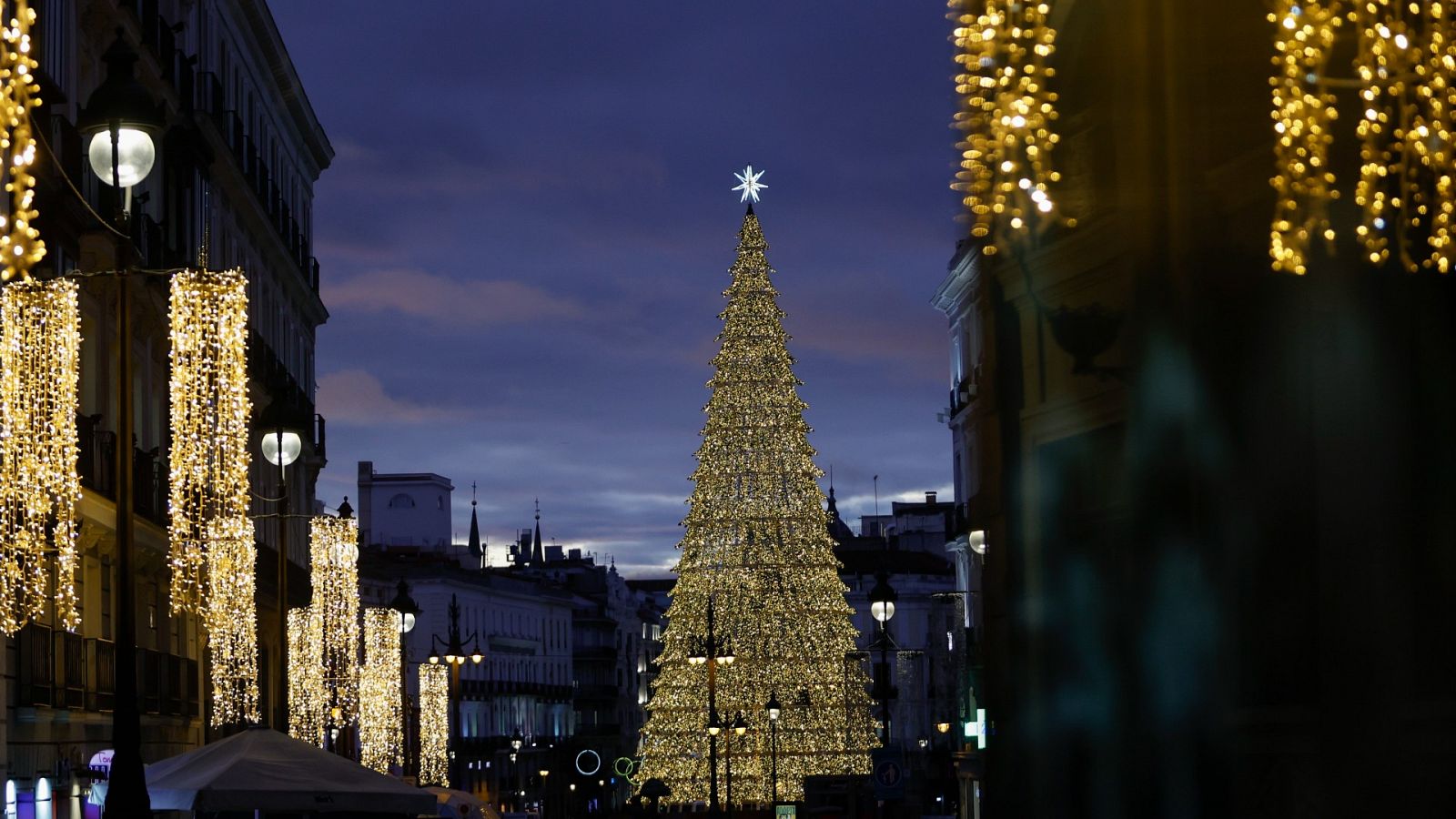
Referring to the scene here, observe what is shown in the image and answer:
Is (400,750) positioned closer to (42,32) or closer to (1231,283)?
(42,32)

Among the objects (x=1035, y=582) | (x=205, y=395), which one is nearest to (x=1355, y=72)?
(x=1035, y=582)

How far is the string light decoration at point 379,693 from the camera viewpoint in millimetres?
43375

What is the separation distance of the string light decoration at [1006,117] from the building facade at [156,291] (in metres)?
8.31

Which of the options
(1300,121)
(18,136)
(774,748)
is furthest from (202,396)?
(774,748)

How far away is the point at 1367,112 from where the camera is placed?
8.09 meters

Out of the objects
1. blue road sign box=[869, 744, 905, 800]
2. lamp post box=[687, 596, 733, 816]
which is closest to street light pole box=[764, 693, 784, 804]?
lamp post box=[687, 596, 733, 816]

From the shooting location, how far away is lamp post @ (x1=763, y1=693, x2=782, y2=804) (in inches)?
2303

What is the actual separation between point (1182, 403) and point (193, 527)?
28.0m

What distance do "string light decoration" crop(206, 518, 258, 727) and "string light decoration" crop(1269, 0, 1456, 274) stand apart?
23761mm

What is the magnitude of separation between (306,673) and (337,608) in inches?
54.1

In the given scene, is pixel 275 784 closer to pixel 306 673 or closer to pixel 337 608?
pixel 337 608

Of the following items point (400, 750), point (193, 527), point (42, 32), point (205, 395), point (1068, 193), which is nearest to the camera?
point (1068, 193)

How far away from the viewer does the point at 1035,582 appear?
9.54 meters

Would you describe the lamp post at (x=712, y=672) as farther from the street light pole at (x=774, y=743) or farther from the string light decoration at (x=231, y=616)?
the string light decoration at (x=231, y=616)
